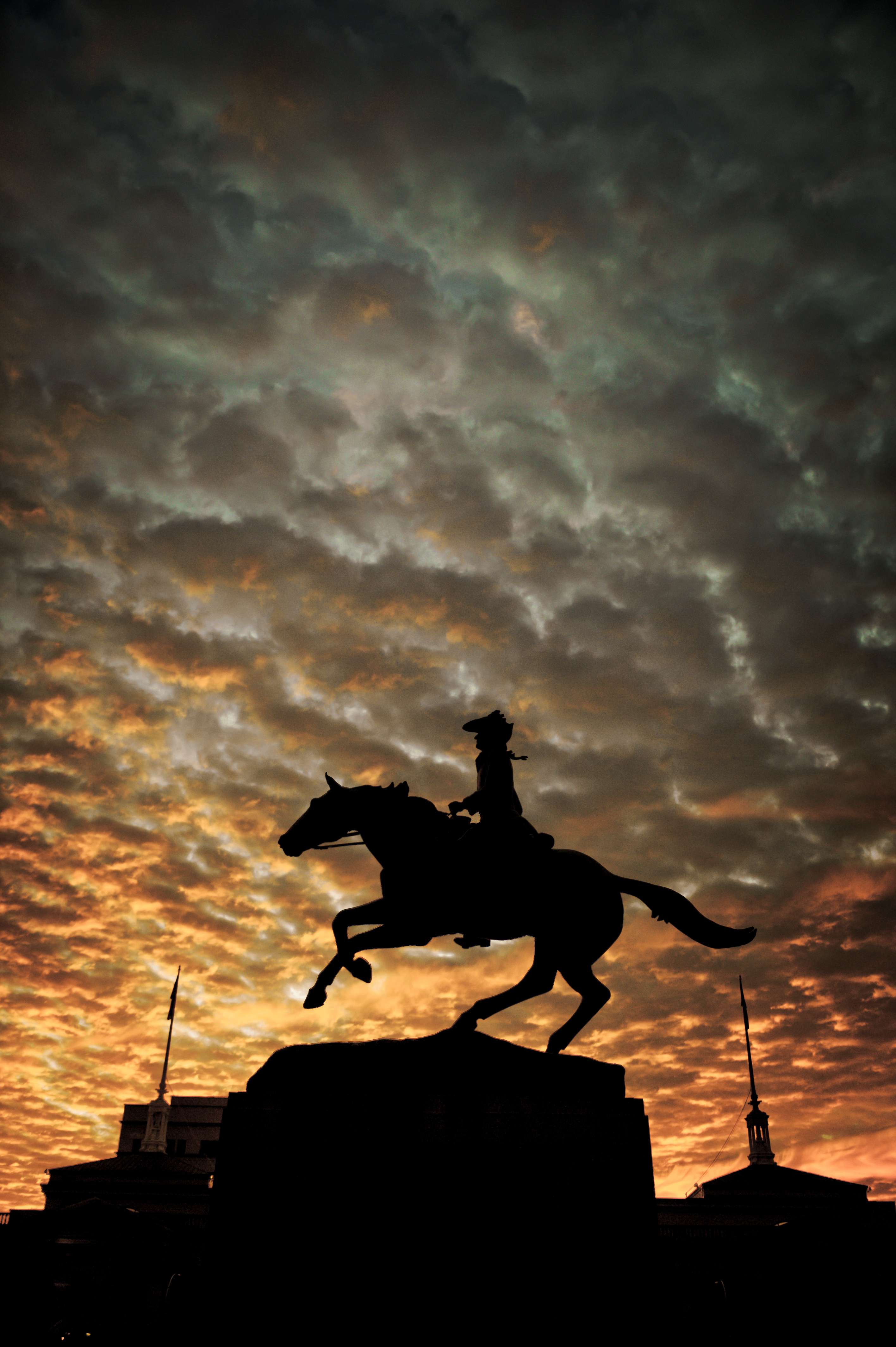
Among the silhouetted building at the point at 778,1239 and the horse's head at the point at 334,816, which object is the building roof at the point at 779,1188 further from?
the horse's head at the point at 334,816

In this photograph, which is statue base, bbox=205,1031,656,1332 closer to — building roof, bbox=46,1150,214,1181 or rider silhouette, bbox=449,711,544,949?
rider silhouette, bbox=449,711,544,949

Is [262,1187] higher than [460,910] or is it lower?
lower

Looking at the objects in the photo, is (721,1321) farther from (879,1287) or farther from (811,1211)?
(811,1211)

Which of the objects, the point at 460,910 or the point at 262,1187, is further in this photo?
the point at 460,910

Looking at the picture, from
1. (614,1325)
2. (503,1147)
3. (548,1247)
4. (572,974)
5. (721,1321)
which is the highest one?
(572,974)

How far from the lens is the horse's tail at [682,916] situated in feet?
32.8

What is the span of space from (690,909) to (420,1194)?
3963mm

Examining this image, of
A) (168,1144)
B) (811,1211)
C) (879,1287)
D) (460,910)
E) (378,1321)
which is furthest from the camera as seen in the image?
(168,1144)

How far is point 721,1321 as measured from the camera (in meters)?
37.1

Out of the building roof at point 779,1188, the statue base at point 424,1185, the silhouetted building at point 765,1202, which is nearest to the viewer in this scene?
the statue base at point 424,1185

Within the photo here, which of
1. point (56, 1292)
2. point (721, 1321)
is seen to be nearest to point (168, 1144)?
point (56, 1292)

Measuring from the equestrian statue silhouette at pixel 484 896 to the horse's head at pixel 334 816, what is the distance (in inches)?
0.5

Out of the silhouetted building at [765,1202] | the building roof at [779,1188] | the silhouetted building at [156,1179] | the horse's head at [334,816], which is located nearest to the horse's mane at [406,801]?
the horse's head at [334,816]

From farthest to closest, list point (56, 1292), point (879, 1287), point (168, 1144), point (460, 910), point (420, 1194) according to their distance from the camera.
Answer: point (168, 1144)
point (56, 1292)
point (879, 1287)
point (460, 910)
point (420, 1194)
